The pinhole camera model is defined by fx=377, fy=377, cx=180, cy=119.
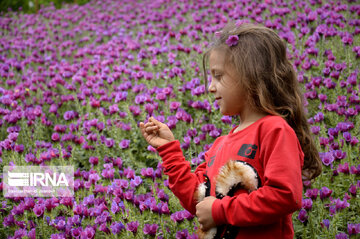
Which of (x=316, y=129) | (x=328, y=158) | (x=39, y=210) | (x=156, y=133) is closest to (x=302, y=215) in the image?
(x=328, y=158)

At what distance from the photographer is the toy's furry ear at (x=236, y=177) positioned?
155 cm

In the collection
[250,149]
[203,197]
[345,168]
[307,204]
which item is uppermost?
[250,149]

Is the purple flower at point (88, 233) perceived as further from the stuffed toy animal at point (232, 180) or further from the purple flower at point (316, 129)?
the purple flower at point (316, 129)

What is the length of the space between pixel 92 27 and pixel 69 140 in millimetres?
4517

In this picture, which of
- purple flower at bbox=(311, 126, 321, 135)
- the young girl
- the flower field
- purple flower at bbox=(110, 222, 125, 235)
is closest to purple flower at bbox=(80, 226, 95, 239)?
the flower field

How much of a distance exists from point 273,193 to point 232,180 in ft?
0.70

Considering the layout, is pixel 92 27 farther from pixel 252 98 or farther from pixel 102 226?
pixel 252 98

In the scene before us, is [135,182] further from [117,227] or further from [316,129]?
[316,129]

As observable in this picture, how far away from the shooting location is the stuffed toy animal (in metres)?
1.55

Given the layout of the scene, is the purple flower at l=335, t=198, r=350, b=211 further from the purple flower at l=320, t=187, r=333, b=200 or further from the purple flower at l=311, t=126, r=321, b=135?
the purple flower at l=311, t=126, r=321, b=135

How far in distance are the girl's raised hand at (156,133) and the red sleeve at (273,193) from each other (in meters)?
0.45

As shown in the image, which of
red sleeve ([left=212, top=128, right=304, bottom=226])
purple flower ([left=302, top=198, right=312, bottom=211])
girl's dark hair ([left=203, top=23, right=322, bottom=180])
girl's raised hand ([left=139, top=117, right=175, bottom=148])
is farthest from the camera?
purple flower ([left=302, top=198, right=312, bottom=211])

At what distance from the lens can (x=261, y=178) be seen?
158 centimetres

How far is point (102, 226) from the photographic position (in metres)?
2.33
